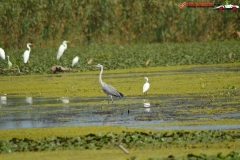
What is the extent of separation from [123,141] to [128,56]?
67.5 ft

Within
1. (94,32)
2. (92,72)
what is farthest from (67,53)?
(92,72)

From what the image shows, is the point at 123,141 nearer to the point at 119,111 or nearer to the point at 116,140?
the point at 116,140

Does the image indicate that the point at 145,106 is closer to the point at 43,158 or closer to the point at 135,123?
the point at 135,123

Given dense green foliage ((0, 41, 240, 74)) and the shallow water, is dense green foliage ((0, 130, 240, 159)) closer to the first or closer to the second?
the shallow water

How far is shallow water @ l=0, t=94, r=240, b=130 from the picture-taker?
43.6ft

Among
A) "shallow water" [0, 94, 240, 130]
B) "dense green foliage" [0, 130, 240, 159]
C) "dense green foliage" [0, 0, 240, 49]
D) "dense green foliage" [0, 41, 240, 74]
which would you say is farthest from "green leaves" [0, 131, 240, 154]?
"dense green foliage" [0, 0, 240, 49]

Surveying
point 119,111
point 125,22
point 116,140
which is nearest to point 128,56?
point 125,22

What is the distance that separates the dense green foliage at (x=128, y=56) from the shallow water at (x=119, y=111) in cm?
1032

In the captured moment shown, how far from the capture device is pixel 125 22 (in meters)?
39.3

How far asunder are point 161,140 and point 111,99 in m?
6.64

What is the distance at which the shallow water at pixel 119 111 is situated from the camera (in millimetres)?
13297

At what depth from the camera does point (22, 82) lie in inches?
930

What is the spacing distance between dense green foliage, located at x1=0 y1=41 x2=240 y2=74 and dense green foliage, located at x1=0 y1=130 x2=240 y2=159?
1612 centimetres

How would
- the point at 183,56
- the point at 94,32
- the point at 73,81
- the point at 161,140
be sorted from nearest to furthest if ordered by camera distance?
the point at 161,140, the point at 73,81, the point at 183,56, the point at 94,32
